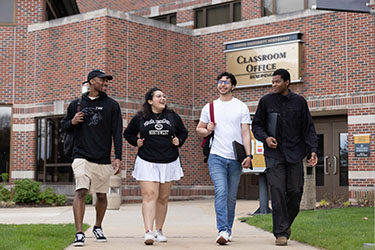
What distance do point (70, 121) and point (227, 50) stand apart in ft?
40.1

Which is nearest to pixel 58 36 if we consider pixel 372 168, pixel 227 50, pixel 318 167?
pixel 227 50

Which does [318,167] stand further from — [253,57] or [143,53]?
[143,53]

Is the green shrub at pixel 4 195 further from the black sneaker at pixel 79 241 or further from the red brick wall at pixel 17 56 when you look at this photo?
the black sneaker at pixel 79 241

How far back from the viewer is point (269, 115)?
7.77m

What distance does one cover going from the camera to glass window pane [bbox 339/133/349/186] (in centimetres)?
1767

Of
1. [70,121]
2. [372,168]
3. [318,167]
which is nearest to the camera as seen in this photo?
[70,121]

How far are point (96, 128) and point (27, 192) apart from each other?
29.9 ft

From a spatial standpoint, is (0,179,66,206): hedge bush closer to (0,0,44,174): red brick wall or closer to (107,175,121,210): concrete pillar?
(107,175,121,210): concrete pillar

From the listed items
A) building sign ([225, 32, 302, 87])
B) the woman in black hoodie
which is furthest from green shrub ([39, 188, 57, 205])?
the woman in black hoodie

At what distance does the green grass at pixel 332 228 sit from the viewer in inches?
288

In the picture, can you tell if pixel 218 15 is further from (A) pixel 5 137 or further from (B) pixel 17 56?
(A) pixel 5 137

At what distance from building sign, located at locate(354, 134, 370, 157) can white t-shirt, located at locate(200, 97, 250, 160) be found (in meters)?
9.51

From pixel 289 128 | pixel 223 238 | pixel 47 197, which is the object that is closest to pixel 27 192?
pixel 47 197

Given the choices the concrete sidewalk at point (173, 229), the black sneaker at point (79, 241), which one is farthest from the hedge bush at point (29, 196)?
the black sneaker at point (79, 241)
